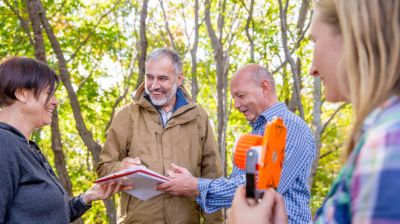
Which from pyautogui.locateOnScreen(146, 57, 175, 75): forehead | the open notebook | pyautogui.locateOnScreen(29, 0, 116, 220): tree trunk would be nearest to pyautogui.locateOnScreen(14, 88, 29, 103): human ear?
the open notebook

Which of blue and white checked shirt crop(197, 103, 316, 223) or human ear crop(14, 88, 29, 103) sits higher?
human ear crop(14, 88, 29, 103)

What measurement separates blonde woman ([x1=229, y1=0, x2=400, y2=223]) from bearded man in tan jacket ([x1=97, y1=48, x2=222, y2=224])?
2.62 meters

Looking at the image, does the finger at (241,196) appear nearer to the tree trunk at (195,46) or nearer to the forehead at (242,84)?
the forehead at (242,84)

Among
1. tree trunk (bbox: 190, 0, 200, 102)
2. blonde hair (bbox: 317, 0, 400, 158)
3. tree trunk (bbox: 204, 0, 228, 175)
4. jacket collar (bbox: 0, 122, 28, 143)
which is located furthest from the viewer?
tree trunk (bbox: 204, 0, 228, 175)

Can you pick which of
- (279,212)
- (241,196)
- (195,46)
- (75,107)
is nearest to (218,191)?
(279,212)

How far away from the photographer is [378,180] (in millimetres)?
975

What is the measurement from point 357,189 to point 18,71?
237 cm

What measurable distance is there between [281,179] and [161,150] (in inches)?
40.9

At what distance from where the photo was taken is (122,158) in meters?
4.08

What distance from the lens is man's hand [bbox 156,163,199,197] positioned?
143 inches

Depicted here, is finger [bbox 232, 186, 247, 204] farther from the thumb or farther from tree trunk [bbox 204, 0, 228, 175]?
tree trunk [bbox 204, 0, 228, 175]

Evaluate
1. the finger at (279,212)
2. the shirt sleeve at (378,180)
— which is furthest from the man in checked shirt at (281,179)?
the shirt sleeve at (378,180)

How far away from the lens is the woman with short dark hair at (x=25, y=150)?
270cm

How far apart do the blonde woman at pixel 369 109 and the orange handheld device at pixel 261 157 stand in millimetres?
238
